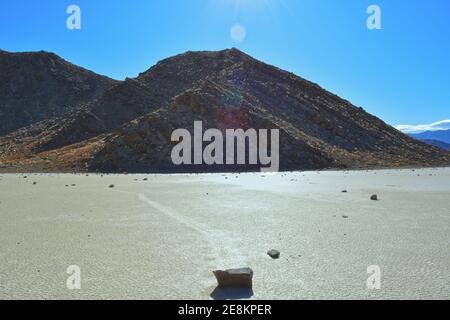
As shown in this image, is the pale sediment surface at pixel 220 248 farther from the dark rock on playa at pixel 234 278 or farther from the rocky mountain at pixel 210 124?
the rocky mountain at pixel 210 124

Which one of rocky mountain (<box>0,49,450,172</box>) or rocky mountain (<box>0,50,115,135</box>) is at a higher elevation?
rocky mountain (<box>0,50,115,135</box>)

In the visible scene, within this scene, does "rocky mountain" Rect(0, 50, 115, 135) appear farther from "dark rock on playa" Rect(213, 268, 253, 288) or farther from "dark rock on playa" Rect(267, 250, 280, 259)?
"dark rock on playa" Rect(213, 268, 253, 288)

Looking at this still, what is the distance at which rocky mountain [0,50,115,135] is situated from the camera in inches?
3415

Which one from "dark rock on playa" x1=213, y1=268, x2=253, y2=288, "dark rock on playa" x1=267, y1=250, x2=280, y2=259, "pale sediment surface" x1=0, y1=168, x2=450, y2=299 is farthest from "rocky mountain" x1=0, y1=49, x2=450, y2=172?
"dark rock on playa" x1=213, y1=268, x2=253, y2=288

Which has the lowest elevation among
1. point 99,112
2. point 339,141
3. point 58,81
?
point 339,141

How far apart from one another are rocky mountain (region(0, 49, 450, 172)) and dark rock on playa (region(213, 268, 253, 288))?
35.4 meters

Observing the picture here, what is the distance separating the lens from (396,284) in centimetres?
532

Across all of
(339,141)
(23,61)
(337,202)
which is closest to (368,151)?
(339,141)

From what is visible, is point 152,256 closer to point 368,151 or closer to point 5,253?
point 5,253

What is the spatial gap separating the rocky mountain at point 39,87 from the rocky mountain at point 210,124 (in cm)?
1420

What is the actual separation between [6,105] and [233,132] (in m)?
60.7

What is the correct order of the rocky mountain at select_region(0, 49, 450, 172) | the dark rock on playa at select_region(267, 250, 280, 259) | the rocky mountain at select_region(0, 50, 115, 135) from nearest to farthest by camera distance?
the dark rock on playa at select_region(267, 250, 280, 259) < the rocky mountain at select_region(0, 49, 450, 172) < the rocky mountain at select_region(0, 50, 115, 135)

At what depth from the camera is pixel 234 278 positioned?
514 centimetres

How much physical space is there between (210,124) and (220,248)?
40441 millimetres
